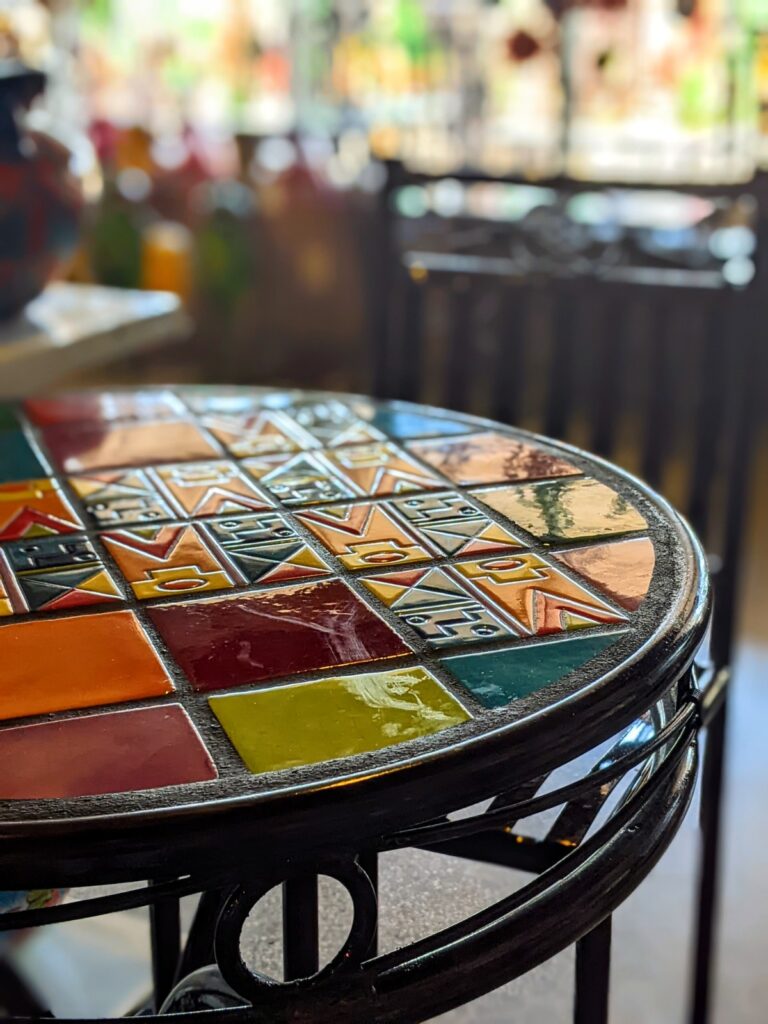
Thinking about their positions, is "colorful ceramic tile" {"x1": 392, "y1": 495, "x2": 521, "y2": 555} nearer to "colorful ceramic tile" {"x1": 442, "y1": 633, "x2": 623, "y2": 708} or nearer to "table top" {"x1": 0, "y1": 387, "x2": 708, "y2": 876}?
"table top" {"x1": 0, "y1": 387, "x2": 708, "y2": 876}

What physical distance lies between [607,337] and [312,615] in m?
0.78

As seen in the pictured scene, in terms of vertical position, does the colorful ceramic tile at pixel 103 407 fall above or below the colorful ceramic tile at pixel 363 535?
above

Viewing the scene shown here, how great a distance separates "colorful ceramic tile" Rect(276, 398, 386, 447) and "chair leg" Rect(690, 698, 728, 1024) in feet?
1.40

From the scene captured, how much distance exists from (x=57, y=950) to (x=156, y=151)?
3.37 meters

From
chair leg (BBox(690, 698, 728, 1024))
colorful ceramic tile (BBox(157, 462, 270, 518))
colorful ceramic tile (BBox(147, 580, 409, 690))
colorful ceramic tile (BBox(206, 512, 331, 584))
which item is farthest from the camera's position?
chair leg (BBox(690, 698, 728, 1024))

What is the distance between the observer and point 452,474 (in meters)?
0.89

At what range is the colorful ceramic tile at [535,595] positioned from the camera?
0.64 metres

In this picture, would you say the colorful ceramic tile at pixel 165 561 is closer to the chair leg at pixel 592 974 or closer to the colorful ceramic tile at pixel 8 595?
the colorful ceramic tile at pixel 8 595

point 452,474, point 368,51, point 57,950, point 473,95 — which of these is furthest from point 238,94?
point 452,474

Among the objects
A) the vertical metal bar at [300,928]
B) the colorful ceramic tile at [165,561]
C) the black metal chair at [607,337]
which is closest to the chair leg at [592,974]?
the vertical metal bar at [300,928]

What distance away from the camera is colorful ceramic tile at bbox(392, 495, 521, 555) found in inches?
29.6

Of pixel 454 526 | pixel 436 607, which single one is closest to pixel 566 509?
pixel 454 526

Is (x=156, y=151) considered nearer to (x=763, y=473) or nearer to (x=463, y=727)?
(x=763, y=473)

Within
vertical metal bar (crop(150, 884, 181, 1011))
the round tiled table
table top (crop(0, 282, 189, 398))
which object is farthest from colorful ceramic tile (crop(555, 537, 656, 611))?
table top (crop(0, 282, 189, 398))
